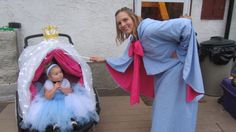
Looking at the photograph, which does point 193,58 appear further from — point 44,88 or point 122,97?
→ point 122,97

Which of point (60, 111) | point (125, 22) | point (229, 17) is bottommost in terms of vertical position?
point (60, 111)

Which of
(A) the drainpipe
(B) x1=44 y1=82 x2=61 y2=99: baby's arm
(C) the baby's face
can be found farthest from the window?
(B) x1=44 y1=82 x2=61 y2=99: baby's arm

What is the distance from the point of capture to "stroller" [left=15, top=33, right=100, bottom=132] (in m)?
2.60

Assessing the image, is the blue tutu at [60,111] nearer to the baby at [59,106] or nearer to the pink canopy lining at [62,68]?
the baby at [59,106]

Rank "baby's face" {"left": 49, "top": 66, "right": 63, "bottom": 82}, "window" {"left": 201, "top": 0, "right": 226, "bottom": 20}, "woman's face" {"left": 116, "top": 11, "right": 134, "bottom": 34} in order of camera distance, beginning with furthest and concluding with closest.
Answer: "window" {"left": 201, "top": 0, "right": 226, "bottom": 20}, "baby's face" {"left": 49, "top": 66, "right": 63, "bottom": 82}, "woman's face" {"left": 116, "top": 11, "right": 134, "bottom": 34}

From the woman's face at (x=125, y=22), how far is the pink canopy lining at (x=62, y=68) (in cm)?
80

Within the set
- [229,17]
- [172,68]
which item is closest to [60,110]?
[172,68]

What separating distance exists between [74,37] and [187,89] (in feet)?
8.14

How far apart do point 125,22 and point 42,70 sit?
1.11m

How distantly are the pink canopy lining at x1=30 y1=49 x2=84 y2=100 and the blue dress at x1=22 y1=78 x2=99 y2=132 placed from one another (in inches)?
5.3

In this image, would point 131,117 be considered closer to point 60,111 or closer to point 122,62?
point 122,62

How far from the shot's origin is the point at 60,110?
2551 mm

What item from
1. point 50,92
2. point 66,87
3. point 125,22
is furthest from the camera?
point 66,87

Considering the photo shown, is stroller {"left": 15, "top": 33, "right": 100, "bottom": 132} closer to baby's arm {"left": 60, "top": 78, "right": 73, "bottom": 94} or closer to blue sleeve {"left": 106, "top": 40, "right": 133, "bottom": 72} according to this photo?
baby's arm {"left": 60, "top": 78, "right": 73, "bottom": 94}
